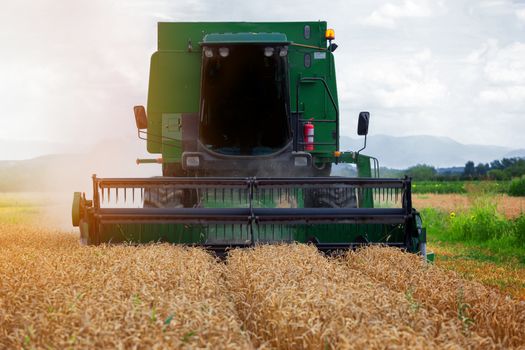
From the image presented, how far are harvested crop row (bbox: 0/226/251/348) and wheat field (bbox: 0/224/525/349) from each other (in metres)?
0.01

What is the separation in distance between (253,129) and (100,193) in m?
2.31

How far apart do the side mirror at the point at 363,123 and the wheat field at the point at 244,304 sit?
2.92 m

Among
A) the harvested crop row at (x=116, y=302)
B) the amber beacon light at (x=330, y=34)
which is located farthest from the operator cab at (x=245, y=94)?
the harvested crop row at (x=116, y=302)

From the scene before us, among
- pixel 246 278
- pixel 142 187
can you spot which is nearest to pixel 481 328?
pixel 246 278

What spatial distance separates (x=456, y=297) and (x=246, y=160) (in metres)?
4.92

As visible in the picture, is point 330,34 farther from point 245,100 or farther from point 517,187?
point 517,187

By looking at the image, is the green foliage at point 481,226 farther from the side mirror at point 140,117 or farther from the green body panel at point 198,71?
the side mirror at point 140,117

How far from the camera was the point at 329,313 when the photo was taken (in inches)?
181

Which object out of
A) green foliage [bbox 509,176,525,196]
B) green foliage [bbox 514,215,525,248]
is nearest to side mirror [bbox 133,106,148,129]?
green foliage [bbox 514,215,525,248]

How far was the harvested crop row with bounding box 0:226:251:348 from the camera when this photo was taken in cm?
393

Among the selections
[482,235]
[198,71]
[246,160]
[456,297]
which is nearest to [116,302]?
[456,297]

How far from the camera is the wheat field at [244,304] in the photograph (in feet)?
13.2

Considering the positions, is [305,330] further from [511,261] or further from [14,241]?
[14,241]

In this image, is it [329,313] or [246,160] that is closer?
[329,313]
